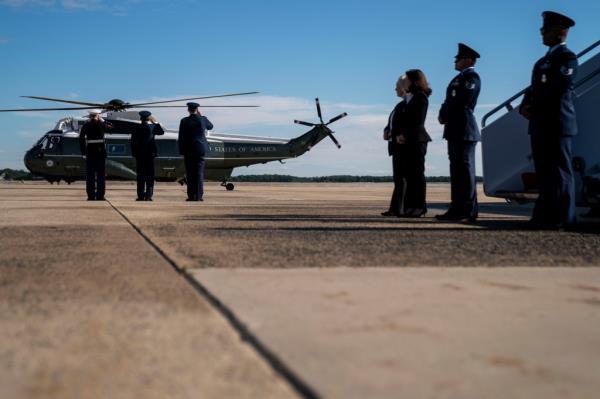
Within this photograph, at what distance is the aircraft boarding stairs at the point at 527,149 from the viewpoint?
667 cm

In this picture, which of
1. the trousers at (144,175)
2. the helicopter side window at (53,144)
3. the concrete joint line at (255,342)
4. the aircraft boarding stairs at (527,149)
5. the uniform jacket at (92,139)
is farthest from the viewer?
the helicopter side window at (53,144)

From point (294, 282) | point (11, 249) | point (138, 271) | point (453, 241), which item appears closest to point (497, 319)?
point (294, 282)

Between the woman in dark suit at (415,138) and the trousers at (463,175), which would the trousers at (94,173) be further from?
the trousers at (463,175)

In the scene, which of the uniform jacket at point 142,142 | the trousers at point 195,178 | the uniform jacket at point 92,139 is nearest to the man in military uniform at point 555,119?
the trousers at point 195,178

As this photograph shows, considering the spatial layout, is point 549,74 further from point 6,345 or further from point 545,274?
point 6,345

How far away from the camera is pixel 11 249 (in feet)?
14.6

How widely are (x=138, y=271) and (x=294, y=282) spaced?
31.7 inches

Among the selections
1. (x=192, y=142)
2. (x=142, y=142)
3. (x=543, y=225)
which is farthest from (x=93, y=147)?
(x=543, y=225)

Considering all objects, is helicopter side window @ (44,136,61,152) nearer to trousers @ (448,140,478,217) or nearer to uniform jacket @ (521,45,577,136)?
trousers @ (448,140,478,217)

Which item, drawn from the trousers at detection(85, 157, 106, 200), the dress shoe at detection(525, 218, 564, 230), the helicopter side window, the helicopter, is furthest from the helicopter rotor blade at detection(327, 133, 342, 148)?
the dress shoe at detection(525, 218, 564, 230)

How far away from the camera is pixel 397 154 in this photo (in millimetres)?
8359

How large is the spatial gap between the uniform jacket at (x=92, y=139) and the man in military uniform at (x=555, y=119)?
8.23 metres

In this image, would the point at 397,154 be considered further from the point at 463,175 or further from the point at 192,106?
the point at 192,106

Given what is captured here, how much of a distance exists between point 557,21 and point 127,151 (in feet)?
67.3
